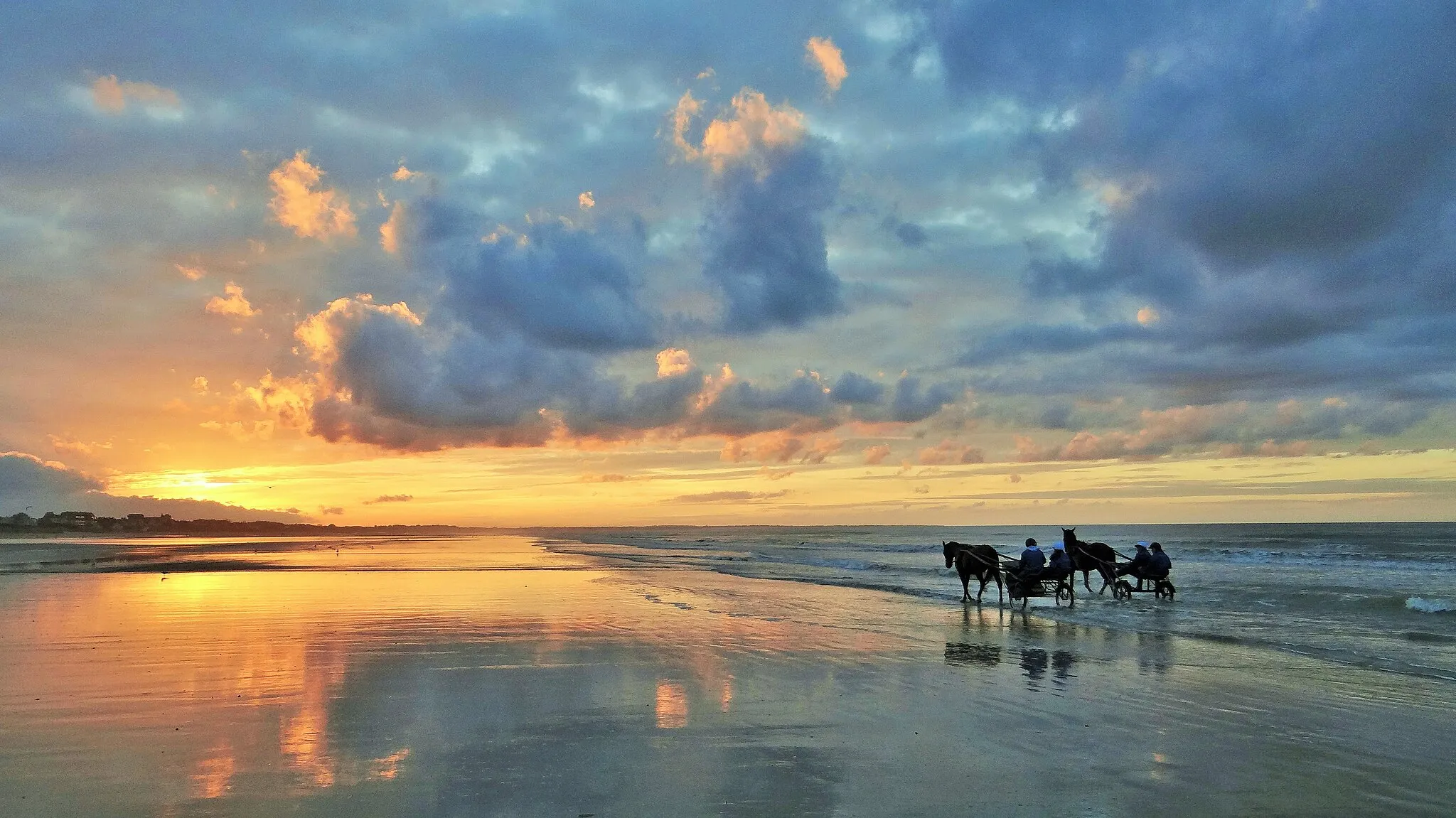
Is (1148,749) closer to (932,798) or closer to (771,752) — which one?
(932,798)

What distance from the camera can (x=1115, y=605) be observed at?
24.2 metres

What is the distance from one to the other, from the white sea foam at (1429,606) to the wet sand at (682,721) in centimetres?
1088

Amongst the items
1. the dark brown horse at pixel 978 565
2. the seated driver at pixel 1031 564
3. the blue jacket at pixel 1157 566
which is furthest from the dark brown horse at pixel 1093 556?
the seated driver at pixel 1031 564

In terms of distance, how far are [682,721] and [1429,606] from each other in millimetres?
23074

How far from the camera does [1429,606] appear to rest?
22.4 metres

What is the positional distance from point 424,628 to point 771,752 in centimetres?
1057

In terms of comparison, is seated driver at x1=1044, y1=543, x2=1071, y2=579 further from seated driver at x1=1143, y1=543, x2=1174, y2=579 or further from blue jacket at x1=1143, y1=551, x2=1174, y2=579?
blue jacket at x1=1143, y1=551, x2=1174, y2=579

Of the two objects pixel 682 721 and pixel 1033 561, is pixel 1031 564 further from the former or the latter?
pixel 682 721

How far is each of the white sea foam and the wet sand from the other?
10.9m

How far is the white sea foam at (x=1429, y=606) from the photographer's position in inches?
870

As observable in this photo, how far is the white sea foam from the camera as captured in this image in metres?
22.1

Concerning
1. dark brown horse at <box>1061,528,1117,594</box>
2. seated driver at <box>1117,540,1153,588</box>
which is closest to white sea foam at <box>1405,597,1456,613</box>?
seated driver at <box>1117,540,1153,588</box>

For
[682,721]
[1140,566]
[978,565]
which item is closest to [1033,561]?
[978,565]

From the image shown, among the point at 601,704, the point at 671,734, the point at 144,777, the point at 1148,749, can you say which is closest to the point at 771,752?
the point at 671,734
